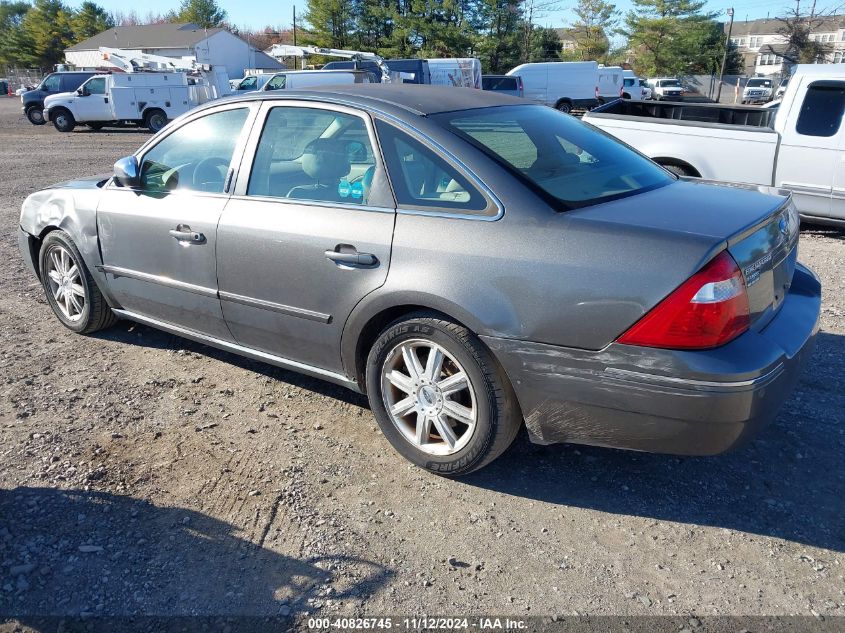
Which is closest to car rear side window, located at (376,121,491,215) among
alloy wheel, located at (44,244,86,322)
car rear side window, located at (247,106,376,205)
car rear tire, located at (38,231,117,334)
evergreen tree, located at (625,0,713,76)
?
car rear side window, located at (247,106,376,205)

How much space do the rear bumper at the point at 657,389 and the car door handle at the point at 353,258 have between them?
0.69 meters

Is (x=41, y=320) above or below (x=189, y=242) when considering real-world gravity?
below

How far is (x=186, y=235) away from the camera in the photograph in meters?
4.01

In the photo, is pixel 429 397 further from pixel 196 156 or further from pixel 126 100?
pixel 126 100

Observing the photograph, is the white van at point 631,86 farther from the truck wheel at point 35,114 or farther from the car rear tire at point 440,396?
the car rear tire at point 440,396

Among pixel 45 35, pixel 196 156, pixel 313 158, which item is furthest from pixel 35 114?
pixel 45 35

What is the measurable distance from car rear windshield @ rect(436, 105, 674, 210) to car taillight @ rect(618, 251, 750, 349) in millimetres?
642

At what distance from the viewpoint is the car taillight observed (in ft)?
8.55

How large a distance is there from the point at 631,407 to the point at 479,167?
1.19 m

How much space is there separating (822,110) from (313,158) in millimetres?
6263

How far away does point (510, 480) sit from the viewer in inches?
132

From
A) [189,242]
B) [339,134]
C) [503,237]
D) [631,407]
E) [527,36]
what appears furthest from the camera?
[527,36]

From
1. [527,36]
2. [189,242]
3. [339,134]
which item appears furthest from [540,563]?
[527,36]

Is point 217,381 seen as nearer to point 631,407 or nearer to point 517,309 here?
point 517,309
